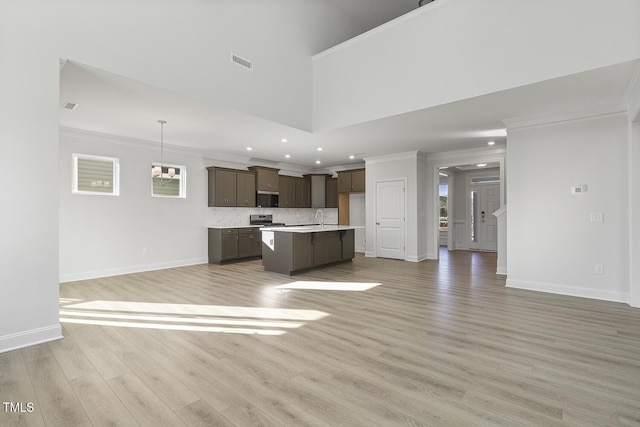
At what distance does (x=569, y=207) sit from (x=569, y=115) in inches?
53.0

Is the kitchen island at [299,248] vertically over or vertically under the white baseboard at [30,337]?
over

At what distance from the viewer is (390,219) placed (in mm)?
8352

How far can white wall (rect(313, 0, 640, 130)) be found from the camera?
3.27 m

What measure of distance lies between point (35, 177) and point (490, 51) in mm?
5140

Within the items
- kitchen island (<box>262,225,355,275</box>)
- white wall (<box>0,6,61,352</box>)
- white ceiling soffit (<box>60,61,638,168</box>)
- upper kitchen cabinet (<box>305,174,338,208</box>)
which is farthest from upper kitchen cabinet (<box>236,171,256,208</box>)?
white wall (<box>0,6,61,352</box>)

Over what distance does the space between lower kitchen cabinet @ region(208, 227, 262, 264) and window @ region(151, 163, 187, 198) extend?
120 centimetres

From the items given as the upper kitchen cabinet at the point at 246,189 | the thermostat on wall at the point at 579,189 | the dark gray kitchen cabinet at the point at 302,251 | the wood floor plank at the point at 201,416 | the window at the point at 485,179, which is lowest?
the wood floor plank at the point at 201,416

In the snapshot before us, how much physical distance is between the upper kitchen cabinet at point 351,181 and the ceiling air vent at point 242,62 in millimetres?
5127

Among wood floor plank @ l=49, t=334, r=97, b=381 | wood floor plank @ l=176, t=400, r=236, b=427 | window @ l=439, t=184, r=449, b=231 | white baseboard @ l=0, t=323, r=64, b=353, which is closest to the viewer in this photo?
wood floor plank @ l=176, t=400, r=236, b=427

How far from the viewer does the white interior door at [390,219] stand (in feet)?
26.6

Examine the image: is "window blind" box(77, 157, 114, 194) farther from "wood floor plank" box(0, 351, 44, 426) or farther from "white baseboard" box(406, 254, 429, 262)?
"white baseboard" box(406, 254, 429, 262)

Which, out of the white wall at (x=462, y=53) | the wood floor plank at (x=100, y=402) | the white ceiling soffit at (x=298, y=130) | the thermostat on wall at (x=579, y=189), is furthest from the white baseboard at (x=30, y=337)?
the thermostat on wall at (x=579, y=189)

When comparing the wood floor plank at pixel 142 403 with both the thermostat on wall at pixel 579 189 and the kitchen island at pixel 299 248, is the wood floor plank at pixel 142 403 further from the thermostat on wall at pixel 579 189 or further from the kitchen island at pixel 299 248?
the thermostat on wall at pixel 579 189

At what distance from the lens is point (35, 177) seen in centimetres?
289
